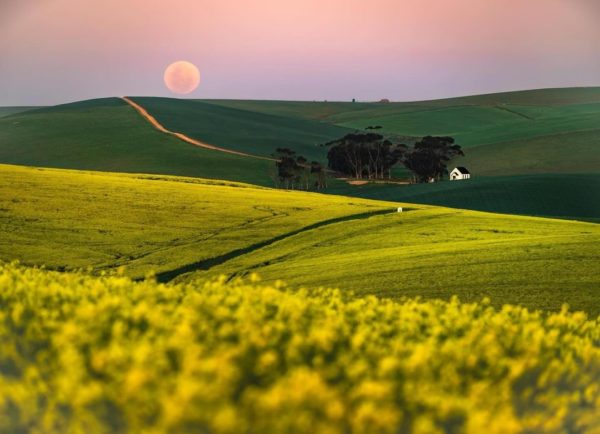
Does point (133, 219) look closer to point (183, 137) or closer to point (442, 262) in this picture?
point (442, 262)

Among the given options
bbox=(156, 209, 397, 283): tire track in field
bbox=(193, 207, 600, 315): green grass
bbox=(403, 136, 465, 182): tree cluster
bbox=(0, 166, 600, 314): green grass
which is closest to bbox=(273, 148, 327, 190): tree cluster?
bbox=(403, 136, 465, 182): tree cluster

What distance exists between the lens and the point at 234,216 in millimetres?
44500

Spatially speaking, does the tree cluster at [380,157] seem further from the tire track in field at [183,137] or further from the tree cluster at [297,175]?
the tire track in field at [183,137]

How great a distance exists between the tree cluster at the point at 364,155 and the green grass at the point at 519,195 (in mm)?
28179

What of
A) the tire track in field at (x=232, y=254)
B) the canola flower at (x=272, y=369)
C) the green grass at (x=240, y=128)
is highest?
the green grass at (x=240, y=128)

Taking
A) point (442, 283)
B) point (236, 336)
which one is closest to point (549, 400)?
point (236, 336)

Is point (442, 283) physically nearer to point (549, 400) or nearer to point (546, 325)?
point (546, 325)

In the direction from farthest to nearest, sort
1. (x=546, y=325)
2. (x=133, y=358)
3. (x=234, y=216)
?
(x=234, y=216) < (x=546, y=325) < (x=133, y=358)

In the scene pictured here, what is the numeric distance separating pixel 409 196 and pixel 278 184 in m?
32.3

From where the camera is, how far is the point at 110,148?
132 meters

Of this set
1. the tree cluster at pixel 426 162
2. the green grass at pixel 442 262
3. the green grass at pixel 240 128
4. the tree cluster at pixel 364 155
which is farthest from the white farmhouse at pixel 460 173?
the green grass at pixel 442 262

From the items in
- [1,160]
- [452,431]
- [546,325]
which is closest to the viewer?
[452,431]

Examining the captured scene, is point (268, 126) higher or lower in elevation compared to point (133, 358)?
higher

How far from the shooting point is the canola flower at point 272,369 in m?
6.96
